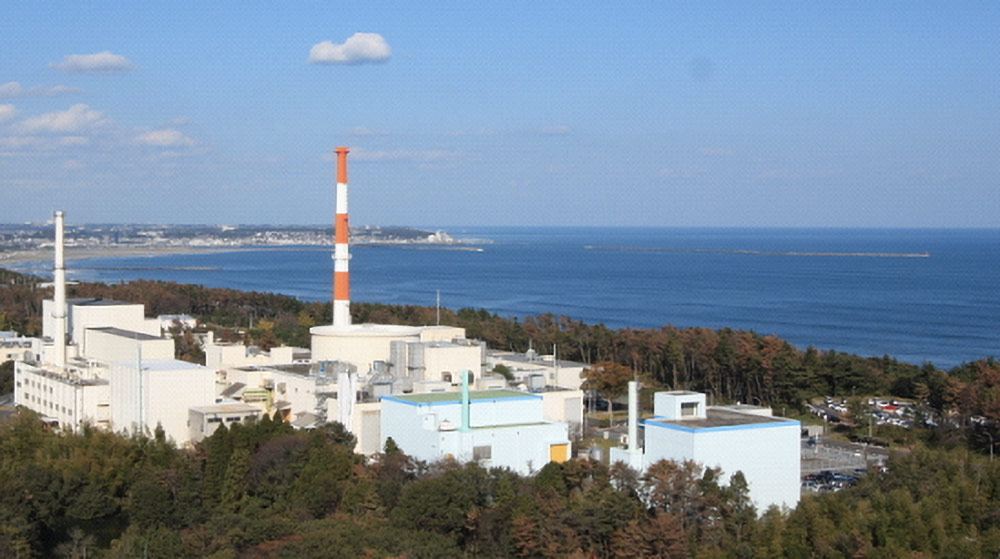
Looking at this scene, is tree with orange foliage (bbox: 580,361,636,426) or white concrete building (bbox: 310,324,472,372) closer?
white concrete building (bbox: 310,324,472,372)

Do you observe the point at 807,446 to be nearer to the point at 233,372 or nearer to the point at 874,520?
the point at 874,520

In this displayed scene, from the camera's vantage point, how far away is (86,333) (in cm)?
1912

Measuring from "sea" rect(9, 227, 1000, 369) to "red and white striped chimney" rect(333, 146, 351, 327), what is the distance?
13.3 m

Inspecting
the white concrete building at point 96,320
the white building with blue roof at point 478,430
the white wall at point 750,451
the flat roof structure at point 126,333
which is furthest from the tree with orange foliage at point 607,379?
the white concrete building at point 96,320

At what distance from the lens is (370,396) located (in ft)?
49.2

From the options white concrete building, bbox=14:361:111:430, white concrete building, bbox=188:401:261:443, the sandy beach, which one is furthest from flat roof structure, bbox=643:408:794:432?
the sandy beach

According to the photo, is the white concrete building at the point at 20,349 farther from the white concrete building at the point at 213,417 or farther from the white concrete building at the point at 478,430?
the white concrete building at the point at 478,430

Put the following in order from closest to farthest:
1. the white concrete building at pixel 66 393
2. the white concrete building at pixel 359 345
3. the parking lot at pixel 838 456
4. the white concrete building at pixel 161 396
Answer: the parking lot at pixel 838 456 → the white concrete building at pixel 161 396 → the white concrete building at pixel 66 393 → the white concrete building at pixel 359 345

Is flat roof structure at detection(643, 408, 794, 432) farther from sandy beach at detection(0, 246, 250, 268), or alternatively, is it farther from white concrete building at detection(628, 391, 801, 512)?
sandy beach at detection(0, 246, 250, 268)

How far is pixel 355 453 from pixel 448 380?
270 centimetres

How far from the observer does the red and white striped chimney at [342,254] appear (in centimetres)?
1931

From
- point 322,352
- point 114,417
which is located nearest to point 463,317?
point 322,352

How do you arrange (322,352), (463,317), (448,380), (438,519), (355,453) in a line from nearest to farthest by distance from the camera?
(438,519) < (355,453) < (448,380) < (322,352) < (463,317)

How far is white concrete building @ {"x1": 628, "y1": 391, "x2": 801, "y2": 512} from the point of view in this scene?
11.7 metres
